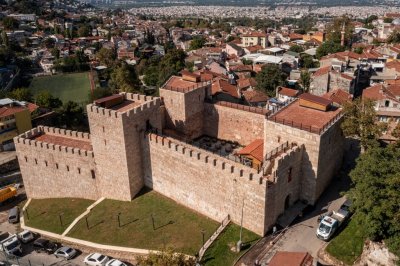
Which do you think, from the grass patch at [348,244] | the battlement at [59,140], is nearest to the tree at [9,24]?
the battlement at [59,140]

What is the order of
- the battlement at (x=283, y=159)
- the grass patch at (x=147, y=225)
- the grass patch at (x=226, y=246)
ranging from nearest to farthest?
1. the grass patch at (x=226, y=246)
2. the battlement at (x=283, y=159)
3. the grass patch at (x=147, y=225)

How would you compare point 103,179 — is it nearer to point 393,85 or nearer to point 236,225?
point 236,225

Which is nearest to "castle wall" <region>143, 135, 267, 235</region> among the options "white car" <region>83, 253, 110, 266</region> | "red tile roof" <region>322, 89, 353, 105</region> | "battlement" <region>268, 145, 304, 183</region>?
"battlement" <region>268, 145, 304, 183</region>

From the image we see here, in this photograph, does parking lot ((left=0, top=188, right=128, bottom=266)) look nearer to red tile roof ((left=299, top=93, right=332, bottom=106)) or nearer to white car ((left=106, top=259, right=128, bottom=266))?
white car ((left=106, top=259, right=128, bottom=266))

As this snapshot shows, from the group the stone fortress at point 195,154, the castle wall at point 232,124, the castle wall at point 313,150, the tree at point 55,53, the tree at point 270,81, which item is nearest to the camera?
the stone fortress at point 195,154

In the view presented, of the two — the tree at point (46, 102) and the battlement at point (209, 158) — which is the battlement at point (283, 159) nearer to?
the battlement at point (209, 158)

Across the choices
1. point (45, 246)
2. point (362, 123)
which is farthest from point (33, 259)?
point (362, 123)

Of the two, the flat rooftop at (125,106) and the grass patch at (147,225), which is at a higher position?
the flat rooftop at (125,106)
